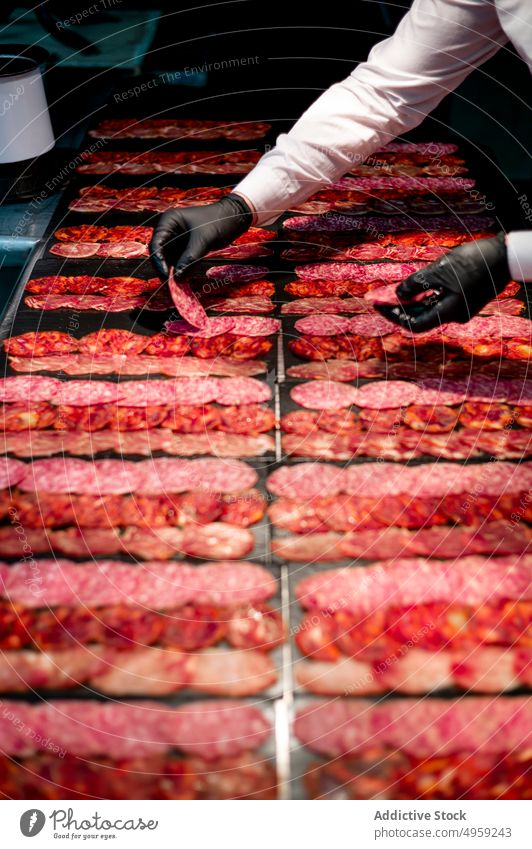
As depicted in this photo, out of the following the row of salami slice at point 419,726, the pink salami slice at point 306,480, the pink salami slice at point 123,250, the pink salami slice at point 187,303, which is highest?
the pink salami slice at point 123,250

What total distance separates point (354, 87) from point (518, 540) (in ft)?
6.30

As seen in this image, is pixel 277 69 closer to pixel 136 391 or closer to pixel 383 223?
pixel 383 223

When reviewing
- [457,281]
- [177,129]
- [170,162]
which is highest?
[177,129]

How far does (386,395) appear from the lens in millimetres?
2494

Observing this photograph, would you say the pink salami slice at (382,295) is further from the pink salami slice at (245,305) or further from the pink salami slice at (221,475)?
the pink salami slice at (221,475)

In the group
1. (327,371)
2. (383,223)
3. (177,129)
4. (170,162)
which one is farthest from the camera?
(177,129)

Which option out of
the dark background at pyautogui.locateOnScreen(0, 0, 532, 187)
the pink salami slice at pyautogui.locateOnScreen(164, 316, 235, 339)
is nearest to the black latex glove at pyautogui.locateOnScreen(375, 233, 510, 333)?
the pink salami slice at pyautogui.locateOnScreen(164, 316, 235, 339)

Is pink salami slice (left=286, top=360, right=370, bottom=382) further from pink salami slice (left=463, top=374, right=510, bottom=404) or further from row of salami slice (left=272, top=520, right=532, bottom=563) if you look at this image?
row of salami slice (left=272, top=520, right=532, bottom=563)

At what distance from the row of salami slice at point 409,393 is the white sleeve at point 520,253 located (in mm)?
348

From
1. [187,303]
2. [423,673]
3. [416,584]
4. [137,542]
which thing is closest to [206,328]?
[187,303]

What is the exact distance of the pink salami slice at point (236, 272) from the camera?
3102 mm

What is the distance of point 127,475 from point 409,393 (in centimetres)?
92

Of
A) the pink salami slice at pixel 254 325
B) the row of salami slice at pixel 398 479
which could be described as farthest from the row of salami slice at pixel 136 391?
the row of salami slice at pixel 398 479

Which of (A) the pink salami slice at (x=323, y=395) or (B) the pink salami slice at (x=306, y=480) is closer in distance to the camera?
(B) the pink salami slice at (x=306, y=480)
